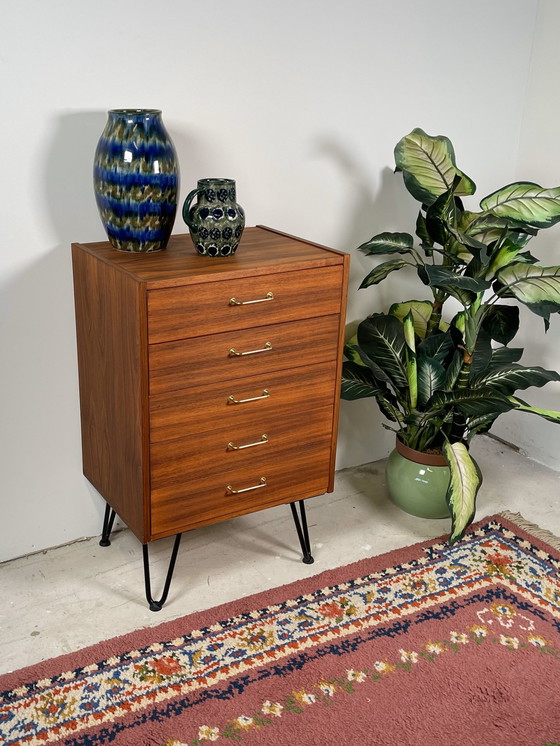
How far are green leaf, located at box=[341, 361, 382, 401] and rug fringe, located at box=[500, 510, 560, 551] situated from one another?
550mm

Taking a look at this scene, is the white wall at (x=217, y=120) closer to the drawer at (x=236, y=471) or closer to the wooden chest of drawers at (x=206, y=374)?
the wooden chest of drawers at (x=206, y=374)

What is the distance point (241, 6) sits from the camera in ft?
6.30

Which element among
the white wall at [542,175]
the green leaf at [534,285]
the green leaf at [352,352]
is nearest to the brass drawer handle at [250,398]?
the green leaf at [352,352]

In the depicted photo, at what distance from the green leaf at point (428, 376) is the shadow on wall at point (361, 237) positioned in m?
0.33

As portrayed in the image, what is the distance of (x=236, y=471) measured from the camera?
1.84 meters

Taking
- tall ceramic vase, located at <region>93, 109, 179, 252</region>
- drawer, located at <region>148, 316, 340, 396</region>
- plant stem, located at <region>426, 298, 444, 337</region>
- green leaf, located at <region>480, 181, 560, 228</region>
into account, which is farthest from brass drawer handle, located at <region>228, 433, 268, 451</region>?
green leaf, located at <region>480, 181, 560, 228</region>

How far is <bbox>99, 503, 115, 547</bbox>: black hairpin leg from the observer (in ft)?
6.81

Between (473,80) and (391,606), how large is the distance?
159cm

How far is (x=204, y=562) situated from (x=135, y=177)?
100 cm

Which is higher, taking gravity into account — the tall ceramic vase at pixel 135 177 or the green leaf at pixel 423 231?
the tall ceramic vase at pixel 135 177

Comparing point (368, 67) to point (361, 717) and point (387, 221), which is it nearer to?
point (387, 221)

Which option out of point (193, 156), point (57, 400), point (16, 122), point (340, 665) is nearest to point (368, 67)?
point (193, 156)

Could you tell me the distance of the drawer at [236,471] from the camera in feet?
5.74

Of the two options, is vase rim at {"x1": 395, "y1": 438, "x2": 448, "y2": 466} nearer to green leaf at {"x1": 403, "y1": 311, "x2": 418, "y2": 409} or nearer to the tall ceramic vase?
green leaf at {"x1": 403, "y1": 311, "x2": 418, "y2": 409}
